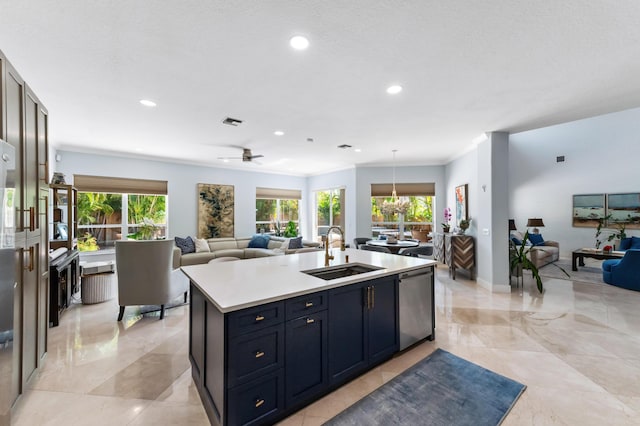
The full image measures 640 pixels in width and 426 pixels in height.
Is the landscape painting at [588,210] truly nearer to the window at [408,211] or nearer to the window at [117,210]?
the window at [408,211]

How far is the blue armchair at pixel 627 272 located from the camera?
4672 millimetres

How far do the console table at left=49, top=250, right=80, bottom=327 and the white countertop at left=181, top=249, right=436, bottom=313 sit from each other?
2.11 m

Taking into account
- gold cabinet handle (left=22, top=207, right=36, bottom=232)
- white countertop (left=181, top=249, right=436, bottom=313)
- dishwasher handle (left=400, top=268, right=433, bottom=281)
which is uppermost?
gold cabinet handle (left=22, top=207, right=36, bottom=232)

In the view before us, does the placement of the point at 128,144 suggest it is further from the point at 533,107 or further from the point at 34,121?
the point at 533,107

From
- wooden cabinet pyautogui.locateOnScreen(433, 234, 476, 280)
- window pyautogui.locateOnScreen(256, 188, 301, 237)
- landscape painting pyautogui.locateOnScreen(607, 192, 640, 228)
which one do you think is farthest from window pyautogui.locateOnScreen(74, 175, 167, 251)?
landscape painting pyautogui.locateOnScreen(607, 192, 640, 228)

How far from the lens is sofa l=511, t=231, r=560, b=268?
20.3ft

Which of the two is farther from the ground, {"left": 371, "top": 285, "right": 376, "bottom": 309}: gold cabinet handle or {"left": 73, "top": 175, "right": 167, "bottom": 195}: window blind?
{"left": 73, "top": 175, "right": 167, "bottom": 195}: window blind

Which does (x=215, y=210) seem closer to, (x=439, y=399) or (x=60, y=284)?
(x=60, y=284)

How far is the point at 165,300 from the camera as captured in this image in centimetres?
349

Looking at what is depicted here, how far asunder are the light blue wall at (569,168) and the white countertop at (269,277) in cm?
739

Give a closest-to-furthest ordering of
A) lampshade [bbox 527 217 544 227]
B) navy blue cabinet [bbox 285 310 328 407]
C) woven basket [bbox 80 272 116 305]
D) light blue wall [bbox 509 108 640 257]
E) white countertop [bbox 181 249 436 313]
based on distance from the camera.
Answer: white countertop [bbox 181 249 436 313] < navy blue cabinet [bbox 285 310 328 407] < woven basket [bbox 80 272 116 305] < light blue wall [bbox 509 108 640 257] < lampshade [bbox 527 217 544 227]

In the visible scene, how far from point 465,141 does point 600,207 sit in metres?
4.97

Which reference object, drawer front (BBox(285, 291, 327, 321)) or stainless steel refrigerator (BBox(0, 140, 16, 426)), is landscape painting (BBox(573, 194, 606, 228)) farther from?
stainless steel refrigerator (BBox(0, 140, 16, 426))

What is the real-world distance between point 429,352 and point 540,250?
5.86 metres
